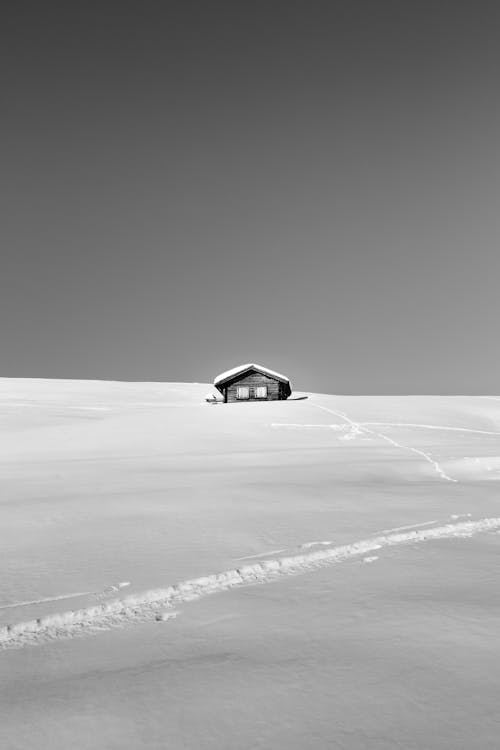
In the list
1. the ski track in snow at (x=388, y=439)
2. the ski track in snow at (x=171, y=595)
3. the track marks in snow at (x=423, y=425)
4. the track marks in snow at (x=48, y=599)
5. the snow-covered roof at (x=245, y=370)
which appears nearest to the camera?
the ski track in snow at (x=171, y=595)

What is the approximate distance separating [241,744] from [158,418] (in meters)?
25.7

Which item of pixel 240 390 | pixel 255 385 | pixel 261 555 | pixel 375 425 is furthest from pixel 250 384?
pixel 261 555

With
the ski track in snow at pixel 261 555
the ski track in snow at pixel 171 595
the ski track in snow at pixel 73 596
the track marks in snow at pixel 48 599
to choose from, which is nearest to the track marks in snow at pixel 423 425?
the ski track in snow at pixel 171 595

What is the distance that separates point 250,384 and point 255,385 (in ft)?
1.36

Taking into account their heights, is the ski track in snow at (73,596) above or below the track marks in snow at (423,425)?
below

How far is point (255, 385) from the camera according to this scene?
145 feet

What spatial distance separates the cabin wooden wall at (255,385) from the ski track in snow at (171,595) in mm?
37594

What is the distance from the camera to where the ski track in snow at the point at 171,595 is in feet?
12.1

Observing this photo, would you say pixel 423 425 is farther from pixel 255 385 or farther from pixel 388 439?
pixel 255 385

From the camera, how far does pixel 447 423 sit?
30.5m

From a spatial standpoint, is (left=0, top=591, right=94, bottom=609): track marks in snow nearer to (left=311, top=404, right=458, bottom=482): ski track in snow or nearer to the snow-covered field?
the snow-covered field

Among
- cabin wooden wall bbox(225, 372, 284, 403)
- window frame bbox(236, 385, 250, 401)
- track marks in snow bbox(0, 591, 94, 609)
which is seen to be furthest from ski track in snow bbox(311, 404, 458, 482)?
track marks in snow bbox(0, 591, 94, 609)

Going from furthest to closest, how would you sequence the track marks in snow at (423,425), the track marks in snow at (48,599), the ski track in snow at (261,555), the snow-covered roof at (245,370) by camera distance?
the snow-covered roof at (245,370) → the track marks in snow at (423,425) → the ski track in snow at (261,555) → the track marks in snow at (48,599)

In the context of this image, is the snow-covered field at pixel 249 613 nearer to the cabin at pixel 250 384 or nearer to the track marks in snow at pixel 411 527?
the track marks in snow at pixel 411 527
